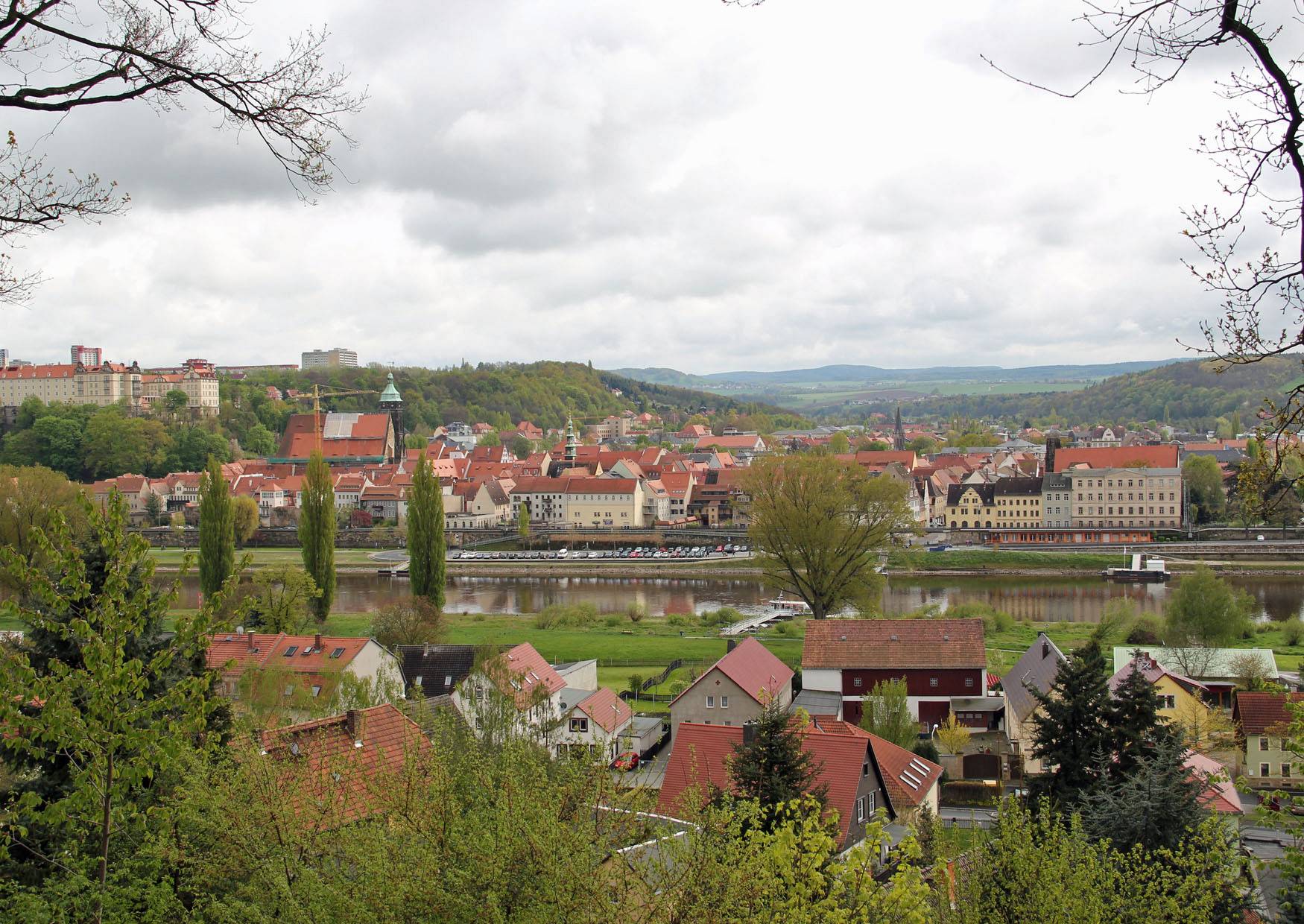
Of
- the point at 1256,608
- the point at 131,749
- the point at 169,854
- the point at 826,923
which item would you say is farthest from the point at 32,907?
the point at 1256,608

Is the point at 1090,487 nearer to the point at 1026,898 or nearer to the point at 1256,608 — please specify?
the point at 1256,608

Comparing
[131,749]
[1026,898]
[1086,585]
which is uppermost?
[131,749]

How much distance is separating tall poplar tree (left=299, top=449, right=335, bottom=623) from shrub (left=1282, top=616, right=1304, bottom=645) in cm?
2422

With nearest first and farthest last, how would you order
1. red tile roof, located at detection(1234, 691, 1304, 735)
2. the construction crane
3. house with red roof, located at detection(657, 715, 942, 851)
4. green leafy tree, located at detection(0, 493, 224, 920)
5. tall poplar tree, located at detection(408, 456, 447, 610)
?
green leafy tree, located at detection(0, 493, 224, 920) < house with red roof, located at detection(657, 715, 942, 851) < red tile roof, located at detection(1234, 691, 1304, 735) < tall poplar tree, located at detection(408, 456, 447, 610) < the construction crane

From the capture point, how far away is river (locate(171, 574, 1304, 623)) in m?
37.0

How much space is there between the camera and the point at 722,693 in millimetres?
18547

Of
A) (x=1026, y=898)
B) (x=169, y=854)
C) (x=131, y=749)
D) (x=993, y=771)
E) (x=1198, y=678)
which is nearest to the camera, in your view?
(x=131, y=749)

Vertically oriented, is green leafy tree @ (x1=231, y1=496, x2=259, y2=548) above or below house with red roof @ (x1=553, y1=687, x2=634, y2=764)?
above

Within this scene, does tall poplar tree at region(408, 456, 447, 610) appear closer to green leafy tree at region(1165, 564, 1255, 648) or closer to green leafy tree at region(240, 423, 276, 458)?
green leafy tree at region(1165, 564, 1255, 648)

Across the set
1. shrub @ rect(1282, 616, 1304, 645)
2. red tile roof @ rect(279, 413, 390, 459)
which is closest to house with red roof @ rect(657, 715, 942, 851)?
shrub @ rect(1282, 616, 1304, 645)

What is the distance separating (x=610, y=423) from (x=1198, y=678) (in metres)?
107

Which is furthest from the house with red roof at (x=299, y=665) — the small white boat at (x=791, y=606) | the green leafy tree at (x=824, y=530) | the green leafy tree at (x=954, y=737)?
the small white boat at (x=791, y=606)

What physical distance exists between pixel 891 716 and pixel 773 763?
804cm

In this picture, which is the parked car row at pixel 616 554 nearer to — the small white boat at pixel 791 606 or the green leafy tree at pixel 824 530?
the small white boat at pixel 791 606
